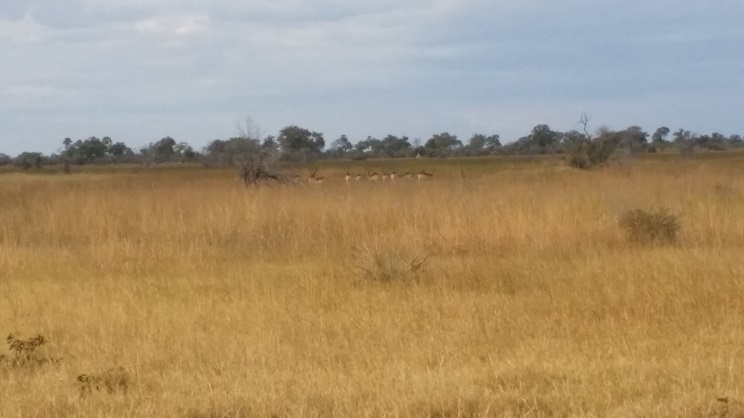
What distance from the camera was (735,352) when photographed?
6254 mm

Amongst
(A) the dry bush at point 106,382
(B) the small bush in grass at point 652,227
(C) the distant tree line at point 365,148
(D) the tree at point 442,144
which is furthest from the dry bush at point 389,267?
(D) the tree at point 442,144

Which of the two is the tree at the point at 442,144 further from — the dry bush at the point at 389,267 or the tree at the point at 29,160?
the dry bush at the point at 389,267

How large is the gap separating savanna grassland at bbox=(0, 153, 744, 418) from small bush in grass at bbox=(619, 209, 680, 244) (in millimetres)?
260

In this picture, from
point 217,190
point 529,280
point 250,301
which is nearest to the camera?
point 250,301

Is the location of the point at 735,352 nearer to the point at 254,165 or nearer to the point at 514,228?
the point at 514,228

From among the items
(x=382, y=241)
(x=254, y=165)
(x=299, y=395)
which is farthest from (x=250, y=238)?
(x=254, y=165)

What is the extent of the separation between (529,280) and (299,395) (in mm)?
4738

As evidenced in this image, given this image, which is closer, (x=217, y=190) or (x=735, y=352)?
(x=735, y=352)

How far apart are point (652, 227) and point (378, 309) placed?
18.8ft

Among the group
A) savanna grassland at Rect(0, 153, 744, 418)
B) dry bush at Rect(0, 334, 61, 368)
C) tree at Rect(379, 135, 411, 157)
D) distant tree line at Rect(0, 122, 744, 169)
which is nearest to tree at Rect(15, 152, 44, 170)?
distant tree line at Rect(0, 122, 744, 169)

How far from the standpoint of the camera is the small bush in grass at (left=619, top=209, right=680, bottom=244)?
1262cm

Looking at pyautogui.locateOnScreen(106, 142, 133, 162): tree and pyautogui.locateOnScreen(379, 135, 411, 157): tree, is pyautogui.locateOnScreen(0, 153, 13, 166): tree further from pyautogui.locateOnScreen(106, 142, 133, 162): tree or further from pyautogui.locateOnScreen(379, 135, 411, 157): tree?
pyautogui.locateOnScreen(379, 135, 411, 157): tree

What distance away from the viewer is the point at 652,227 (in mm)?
12656

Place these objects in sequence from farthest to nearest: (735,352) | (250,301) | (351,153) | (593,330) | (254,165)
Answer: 1. (351,153)
2. (254,165)
3. (250,301)
4. (593,330)
5. (735,352)
